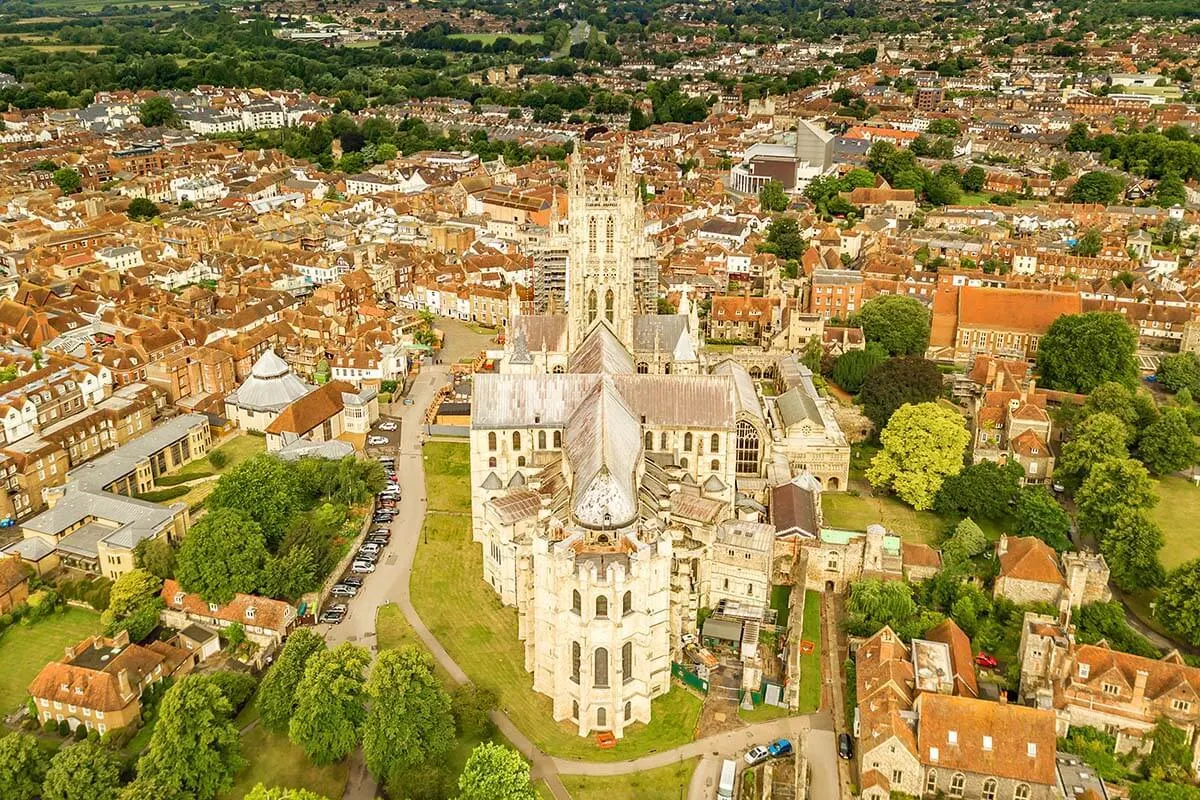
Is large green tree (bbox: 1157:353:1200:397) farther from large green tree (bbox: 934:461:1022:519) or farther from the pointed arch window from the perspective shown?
the pointed arch window

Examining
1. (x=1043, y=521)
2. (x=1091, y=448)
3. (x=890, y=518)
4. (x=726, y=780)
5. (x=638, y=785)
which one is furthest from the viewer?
(x=890, y=518)

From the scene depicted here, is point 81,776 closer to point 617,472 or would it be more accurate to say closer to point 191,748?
point 191,748

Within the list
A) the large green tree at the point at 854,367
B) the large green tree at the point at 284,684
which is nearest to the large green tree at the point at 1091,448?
the large green tree at the point at 854,367

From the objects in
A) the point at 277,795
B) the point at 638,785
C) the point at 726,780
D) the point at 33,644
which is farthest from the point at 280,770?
the point at 726,780

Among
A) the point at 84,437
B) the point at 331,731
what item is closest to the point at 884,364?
the point at 331,731

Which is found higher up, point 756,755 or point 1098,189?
point 1098,189

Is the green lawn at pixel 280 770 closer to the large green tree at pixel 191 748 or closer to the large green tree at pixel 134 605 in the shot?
the large green tree at pixel 191 748

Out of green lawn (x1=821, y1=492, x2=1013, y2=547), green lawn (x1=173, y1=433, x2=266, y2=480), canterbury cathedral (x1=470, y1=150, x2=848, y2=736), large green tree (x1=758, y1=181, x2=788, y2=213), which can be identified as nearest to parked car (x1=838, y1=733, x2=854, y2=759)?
canterbury cathedral (x1=470, y1=150, x2=848, y2=736)
